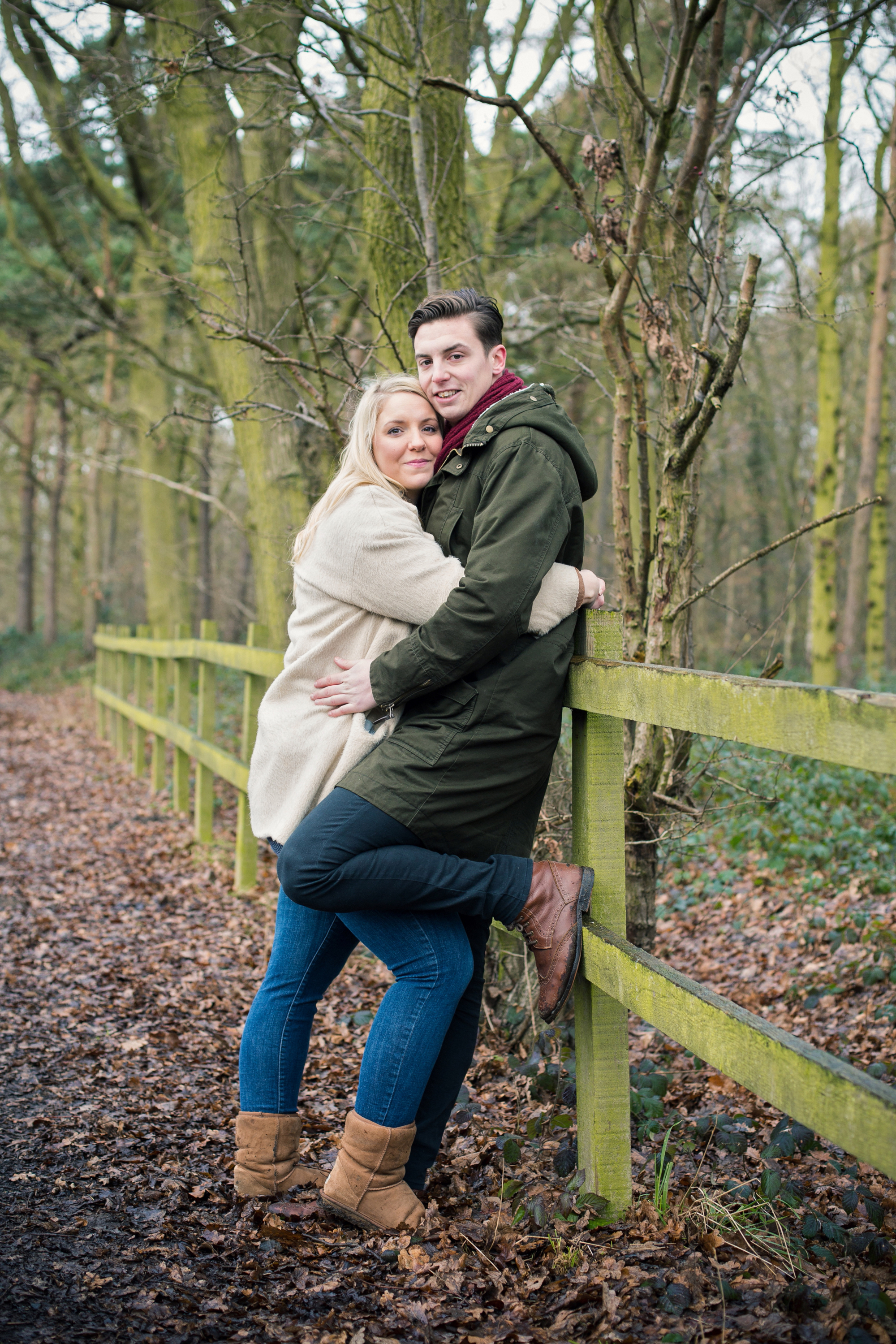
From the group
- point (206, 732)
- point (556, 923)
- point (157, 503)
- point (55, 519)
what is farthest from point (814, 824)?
point (55, 519)

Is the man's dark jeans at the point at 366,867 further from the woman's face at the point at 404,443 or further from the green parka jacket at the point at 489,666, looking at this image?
the woman's face at the point at 404,443

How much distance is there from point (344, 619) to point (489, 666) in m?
0.40

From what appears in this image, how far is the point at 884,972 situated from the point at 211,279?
595cm

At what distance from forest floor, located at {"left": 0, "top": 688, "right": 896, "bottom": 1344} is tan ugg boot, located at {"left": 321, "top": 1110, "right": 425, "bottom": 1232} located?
49mm

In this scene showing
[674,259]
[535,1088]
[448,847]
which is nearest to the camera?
[448,847]

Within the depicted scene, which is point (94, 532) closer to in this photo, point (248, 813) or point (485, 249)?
point (485, 249)

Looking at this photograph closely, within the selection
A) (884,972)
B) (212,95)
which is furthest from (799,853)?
(212,95)

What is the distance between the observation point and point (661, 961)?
2.42 meters

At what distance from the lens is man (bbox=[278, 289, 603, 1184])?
7.38ft

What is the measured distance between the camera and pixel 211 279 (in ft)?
23.0

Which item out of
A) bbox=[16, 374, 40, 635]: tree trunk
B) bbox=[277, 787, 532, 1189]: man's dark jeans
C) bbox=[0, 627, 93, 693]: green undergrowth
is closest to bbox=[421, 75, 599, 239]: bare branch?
bbox=[277, 787, 532, 1189]: man's dark jeans

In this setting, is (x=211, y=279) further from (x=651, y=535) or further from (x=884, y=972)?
(x=884, y=972)

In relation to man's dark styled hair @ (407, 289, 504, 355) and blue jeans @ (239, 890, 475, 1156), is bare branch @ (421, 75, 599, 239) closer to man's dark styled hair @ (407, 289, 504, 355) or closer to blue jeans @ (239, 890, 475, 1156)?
man's dark styled hair @ (407, 289, 504, 355)

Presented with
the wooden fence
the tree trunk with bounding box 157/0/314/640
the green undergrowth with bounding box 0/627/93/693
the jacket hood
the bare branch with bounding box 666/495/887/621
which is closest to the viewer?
the wooden fence
